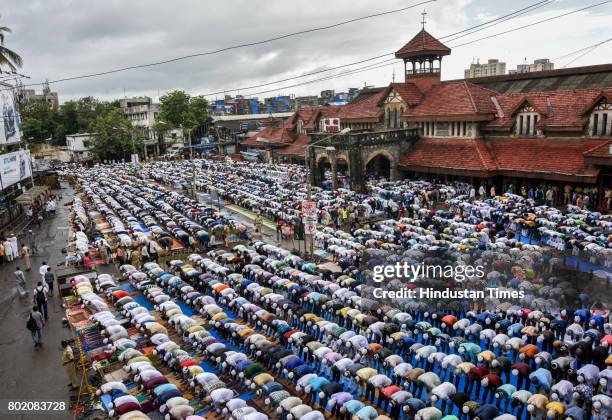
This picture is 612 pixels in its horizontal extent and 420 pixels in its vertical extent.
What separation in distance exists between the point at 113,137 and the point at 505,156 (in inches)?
2656

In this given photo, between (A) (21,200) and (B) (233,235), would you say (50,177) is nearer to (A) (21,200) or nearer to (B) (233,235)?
(A) (21,200)

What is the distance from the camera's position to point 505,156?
115ft

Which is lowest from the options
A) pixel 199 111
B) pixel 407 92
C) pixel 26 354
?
pixel 26 354

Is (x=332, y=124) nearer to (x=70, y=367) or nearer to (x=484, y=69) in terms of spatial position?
(x=70, y=367)

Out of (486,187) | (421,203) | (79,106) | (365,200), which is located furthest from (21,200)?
(79,106)

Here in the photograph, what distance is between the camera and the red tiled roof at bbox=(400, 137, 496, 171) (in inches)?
1406

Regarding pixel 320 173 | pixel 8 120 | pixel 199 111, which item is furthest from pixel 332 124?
pixel 199 111

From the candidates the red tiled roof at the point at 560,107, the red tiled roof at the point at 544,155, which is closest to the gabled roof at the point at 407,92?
the red tiled roof at the point at 560,107

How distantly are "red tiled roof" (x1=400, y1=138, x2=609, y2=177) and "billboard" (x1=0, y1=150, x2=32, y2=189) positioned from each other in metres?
32.5

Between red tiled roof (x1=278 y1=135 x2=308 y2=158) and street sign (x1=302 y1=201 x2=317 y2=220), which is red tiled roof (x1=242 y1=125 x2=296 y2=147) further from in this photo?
street sign (x1=302 y1=201 x2=317 y2=220)

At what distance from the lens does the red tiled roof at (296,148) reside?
188ft

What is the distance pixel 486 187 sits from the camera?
35969 millimetres

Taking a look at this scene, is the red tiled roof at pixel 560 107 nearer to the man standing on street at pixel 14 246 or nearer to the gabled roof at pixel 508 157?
the gabled roof at pixel 508 157

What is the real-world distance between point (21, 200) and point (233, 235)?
2067cm
